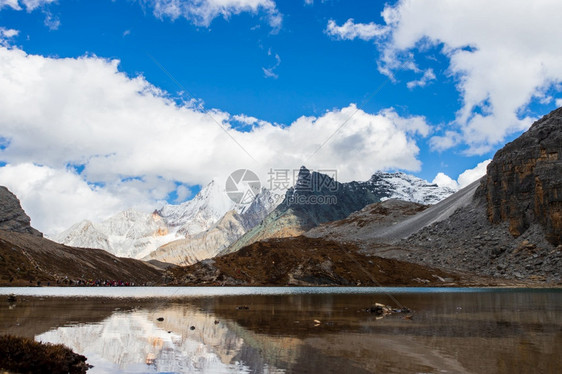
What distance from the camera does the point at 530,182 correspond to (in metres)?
162

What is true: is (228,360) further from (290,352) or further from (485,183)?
(485,183)

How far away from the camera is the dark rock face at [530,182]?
149 meters

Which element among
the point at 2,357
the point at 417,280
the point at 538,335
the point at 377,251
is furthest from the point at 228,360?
the point at 377,251

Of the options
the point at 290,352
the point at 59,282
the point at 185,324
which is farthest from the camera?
the point at 59,282

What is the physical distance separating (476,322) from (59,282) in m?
147

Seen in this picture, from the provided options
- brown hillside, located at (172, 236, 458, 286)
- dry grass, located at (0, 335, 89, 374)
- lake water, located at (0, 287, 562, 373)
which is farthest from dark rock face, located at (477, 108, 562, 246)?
dry grass, located at (0, 335, 89, 374)

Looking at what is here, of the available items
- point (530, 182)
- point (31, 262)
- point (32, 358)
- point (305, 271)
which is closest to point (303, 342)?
point (32, 358)

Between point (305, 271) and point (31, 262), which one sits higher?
point (305, 271)

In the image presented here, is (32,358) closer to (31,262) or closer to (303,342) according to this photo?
(303,342)

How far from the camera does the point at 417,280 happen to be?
139 m

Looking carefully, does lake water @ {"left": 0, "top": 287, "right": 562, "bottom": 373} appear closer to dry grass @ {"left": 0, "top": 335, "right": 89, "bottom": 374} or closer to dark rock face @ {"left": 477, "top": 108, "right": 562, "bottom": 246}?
dry grass @ {"left": 0, "top": 335, "right": 89, "bottom": 374}

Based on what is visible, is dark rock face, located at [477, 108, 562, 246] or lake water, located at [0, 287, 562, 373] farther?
dark rock face, located at [477, 108, 562, 246]

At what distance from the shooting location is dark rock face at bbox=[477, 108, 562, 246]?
489 feet

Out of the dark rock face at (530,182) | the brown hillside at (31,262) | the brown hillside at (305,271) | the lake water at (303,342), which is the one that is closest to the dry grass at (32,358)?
the lake water at (303,342)
